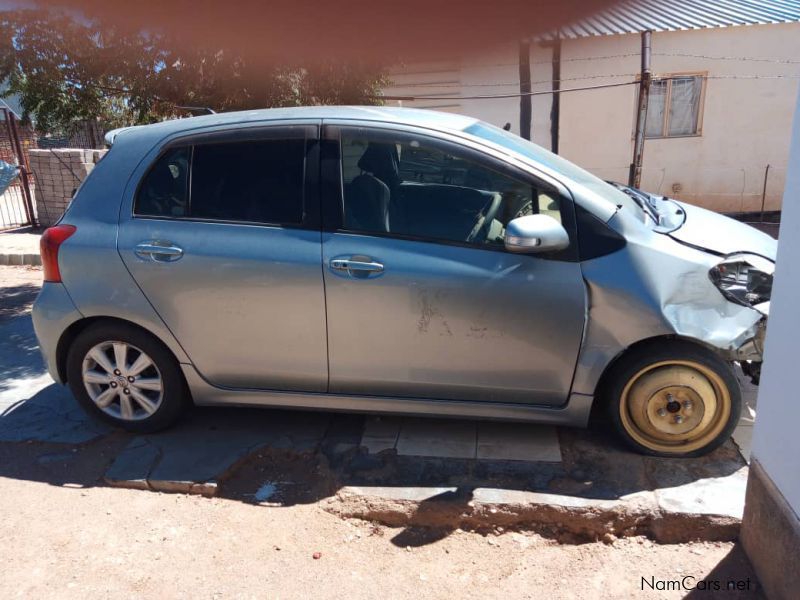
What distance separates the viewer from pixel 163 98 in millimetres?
6301

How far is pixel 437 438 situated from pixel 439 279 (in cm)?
101

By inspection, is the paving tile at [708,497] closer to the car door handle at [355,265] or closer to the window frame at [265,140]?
the car door handle at [355,265]

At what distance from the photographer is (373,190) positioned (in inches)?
137

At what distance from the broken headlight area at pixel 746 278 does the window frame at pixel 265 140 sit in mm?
2132

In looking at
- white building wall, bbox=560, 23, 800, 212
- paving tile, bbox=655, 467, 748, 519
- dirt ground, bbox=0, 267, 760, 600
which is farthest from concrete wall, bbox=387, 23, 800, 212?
dirt ground, bbox=0, 267, 760, 600

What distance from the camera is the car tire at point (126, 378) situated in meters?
3.70

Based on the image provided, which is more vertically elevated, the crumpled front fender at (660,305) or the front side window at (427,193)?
the front side window at (427,193)

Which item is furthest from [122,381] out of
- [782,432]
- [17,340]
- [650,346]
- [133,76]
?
[133,76]

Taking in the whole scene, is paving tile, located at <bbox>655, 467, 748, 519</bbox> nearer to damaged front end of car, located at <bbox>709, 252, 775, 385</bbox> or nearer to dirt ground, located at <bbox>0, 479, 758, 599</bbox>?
dirt ground, located at <bbox>0, 479, 758, 599</bbox>

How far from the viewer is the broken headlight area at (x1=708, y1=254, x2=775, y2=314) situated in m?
3.26

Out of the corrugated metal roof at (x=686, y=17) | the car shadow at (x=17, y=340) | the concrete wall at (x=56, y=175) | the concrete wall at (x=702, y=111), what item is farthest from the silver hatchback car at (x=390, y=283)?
the corrugated metal roof at (x=686, y=17)

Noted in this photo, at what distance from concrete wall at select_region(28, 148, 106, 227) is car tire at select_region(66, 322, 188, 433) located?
7592mm

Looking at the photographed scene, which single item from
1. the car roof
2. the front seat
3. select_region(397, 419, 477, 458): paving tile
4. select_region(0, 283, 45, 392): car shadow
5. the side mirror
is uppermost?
the car roof

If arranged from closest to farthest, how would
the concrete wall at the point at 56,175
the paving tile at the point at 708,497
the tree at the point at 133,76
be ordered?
the paving tile at the point at 708,497
the tree at the point at 133,76
the concrete wall at the point at 56,175
